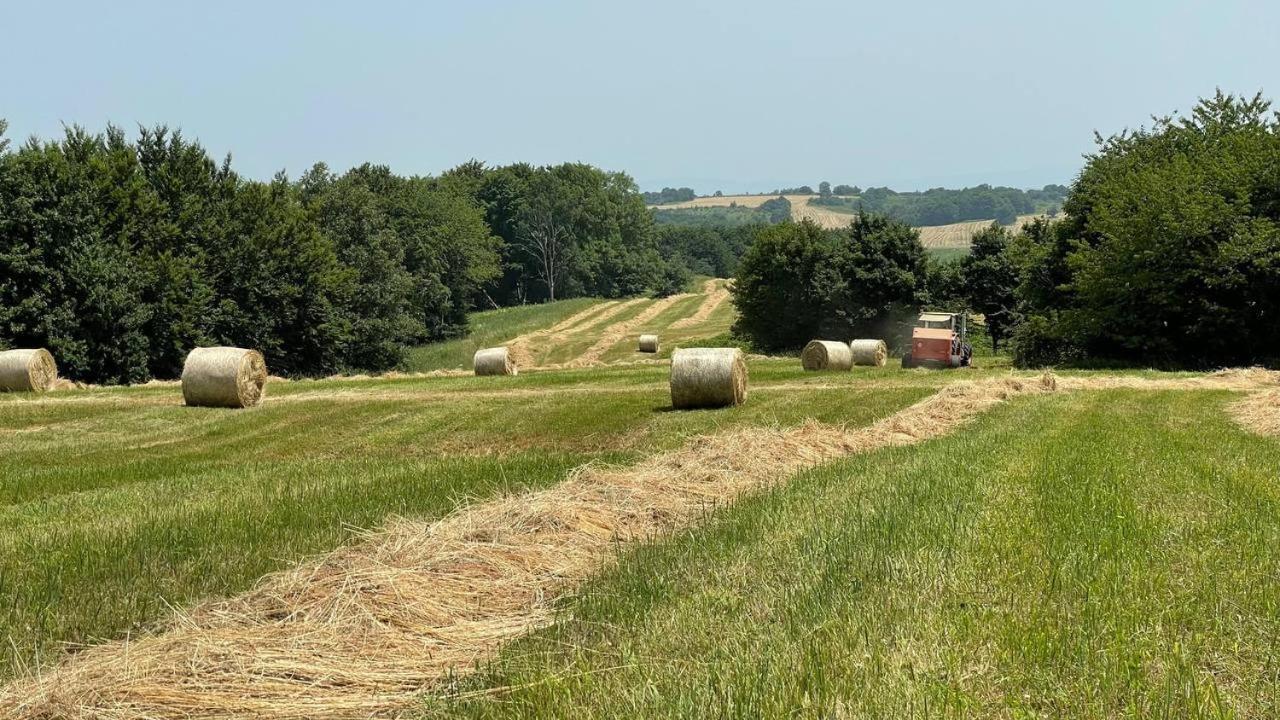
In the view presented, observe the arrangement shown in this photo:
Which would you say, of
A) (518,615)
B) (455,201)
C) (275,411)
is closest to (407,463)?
(518,615)

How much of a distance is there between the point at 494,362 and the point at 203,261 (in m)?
21.8

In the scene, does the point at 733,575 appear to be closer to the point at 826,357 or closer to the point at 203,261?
the point at 826,357

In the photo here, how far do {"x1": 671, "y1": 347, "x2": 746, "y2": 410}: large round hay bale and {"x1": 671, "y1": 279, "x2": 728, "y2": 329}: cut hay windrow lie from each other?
66780mm

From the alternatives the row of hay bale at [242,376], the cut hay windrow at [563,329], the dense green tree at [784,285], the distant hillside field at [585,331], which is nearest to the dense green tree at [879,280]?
the dense green tree at [784,285]

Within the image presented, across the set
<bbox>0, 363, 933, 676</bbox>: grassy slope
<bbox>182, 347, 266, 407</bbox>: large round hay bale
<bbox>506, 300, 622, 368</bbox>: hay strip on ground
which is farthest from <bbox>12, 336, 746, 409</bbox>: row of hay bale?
<bbox>506, 300, 622, 368</bbox>: hay strip on ground

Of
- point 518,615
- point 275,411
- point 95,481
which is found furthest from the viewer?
point 275,411

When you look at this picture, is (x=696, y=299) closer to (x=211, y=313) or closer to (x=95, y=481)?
(x=211, y=313)

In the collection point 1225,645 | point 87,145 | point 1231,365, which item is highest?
point 87,145

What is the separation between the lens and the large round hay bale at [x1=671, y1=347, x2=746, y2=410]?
21.8 m

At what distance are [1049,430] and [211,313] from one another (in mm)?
46714

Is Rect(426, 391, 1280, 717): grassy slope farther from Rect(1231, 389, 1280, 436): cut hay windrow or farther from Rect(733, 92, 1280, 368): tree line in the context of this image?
Rect(733, 92, 1280, 368): tree line

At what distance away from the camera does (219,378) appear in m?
24.5

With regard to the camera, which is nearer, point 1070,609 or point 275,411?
point 1070,609

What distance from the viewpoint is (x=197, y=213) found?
171 feet
